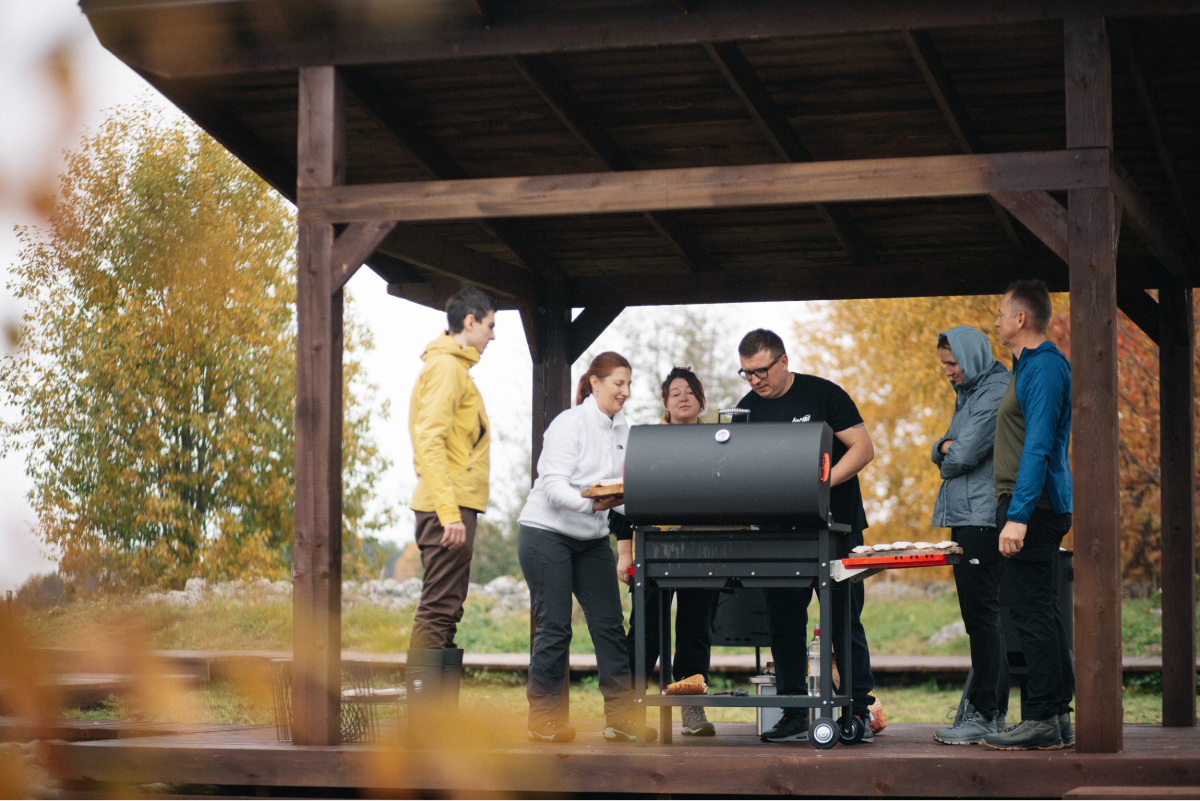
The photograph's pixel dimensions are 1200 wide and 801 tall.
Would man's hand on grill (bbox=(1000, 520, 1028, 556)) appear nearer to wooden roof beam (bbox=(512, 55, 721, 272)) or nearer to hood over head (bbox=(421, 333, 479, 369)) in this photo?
hood over head (bbox=(421, 333, 479, 369))

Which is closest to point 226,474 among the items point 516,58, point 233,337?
point 233,337

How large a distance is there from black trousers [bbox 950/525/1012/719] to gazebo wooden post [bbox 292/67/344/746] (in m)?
2.34

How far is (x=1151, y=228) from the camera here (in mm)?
5941

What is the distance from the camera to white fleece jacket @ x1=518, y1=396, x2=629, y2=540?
5.09 m

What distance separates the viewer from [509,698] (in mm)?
12008

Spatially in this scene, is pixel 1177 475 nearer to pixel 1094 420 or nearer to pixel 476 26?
pixel 1094 420

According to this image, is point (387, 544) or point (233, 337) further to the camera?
point (387, 544)

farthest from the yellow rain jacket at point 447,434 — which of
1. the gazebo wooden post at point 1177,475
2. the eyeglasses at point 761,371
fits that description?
the gazebo wooden post at point 1177,475

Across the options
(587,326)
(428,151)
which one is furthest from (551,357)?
(428,151)

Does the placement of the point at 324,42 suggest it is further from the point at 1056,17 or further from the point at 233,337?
the point at 233,337

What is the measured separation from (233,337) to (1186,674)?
53.6 feet

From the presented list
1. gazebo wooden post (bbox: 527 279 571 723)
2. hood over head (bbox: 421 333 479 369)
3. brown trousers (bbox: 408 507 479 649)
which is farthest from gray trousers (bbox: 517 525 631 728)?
gazebo wooden post (bbox: 527 279 571 723)

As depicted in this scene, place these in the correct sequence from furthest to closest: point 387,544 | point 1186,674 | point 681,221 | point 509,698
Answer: point 387,544
point 509,698
point 681,221
point 1186,674

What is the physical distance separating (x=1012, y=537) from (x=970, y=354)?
2.91 ft
